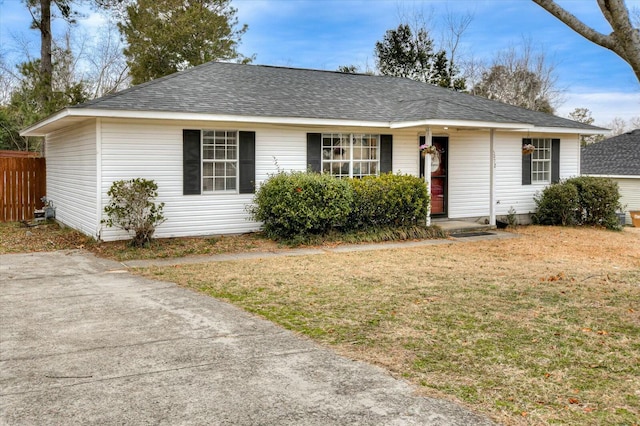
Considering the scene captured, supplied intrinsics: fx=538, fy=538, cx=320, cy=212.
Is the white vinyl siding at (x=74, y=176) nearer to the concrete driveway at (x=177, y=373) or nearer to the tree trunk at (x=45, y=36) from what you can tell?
the tree trunk at (x=45, y=36)

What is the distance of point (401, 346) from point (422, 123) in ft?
27.1

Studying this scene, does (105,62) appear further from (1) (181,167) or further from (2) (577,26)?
(2) (577,26)

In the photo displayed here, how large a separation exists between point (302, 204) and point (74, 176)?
589cm

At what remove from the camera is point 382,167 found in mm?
13555

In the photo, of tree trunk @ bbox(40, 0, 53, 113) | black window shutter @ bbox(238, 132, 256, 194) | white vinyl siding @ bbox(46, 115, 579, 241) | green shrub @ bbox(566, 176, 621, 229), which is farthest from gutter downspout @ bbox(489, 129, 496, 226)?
tree trunk @ bbox(40, 0, 53, 113)

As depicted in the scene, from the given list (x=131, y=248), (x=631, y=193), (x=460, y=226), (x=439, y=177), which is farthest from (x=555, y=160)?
(x=631, y=193)

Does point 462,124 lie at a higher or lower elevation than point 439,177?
higher

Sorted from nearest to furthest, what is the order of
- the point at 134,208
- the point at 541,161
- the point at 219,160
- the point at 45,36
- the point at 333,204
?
the point at 134,208 → the point at 333,204 → the point at 219,160 → the point at 541,161 → the point at 45,36

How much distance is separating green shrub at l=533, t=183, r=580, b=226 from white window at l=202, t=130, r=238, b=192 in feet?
28.4

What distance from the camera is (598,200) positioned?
14.8 m

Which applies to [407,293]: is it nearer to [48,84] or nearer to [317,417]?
[317,417]

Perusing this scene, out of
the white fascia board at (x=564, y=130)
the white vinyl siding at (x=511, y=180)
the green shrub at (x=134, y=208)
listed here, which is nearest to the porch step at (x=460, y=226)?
the white vinyl siding at (x=511, y=180)

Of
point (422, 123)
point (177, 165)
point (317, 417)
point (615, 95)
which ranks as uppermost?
point (615, 95)

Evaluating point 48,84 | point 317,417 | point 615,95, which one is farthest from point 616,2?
point 615,95
